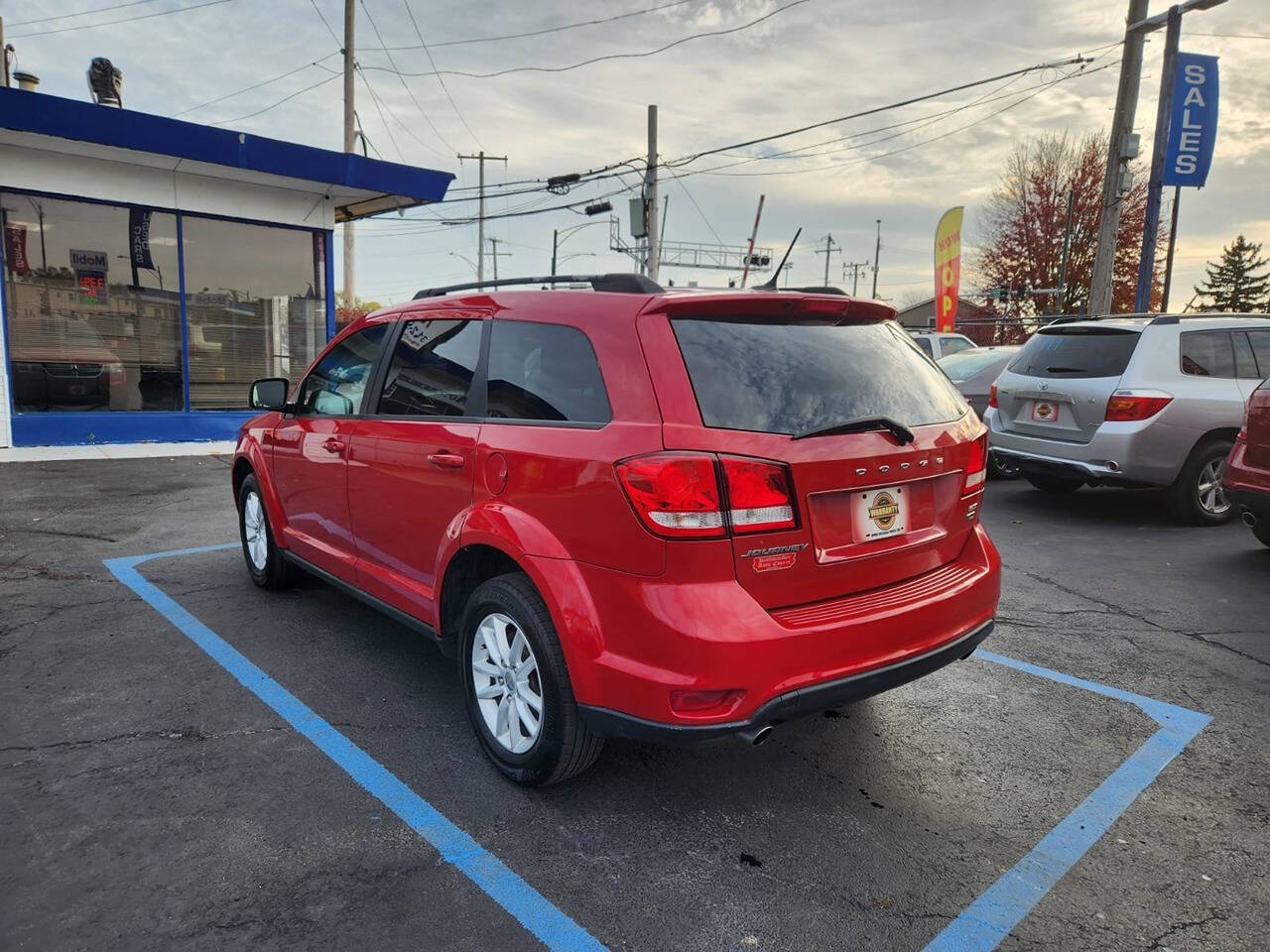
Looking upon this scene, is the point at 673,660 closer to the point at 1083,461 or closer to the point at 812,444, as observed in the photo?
the point at 812,444

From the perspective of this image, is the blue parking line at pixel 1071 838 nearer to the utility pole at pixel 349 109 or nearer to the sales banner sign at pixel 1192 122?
the sales banner sign at pixel 1192 122

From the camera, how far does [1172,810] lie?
2834 mm

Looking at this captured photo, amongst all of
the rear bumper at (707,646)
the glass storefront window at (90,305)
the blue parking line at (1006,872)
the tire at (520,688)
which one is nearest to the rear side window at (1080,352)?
the blue parking line at (1006,872)

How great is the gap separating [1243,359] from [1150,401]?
4.00ft

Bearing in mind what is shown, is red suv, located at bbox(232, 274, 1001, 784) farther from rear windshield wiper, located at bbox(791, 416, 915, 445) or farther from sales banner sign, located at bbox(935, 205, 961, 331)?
sales banner sign, located at bbox(935, 205, 961, 331)

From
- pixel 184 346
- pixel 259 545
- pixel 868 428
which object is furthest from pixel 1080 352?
pixel 184 346

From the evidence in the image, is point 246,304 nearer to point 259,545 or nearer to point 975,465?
point 259,545

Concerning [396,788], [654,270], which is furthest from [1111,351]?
[654,270]

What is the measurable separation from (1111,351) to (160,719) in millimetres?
7345

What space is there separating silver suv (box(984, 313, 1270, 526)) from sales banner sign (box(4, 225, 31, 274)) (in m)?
12.4

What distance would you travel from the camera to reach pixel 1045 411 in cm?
743

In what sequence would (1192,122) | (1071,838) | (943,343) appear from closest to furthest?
(1071,838) → (1192,122) → (943,343)

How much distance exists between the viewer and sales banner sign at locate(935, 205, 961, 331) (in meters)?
21.5

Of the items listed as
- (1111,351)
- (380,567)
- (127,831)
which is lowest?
(127,831)
